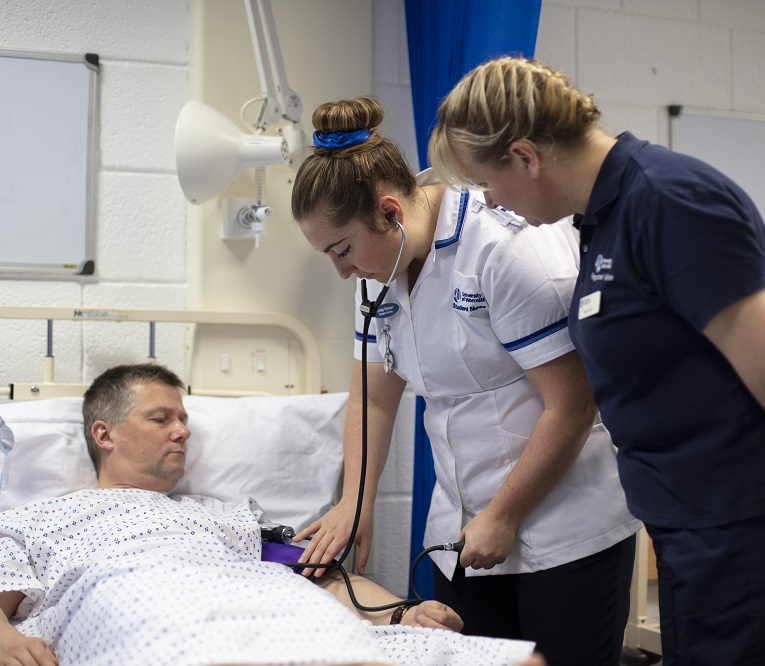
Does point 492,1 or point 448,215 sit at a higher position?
point 492,1

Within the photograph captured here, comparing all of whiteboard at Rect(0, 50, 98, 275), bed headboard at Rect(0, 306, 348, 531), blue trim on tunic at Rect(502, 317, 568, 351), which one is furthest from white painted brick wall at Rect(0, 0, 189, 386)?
blue trim on tunic at Rect(502, 317, 568, 351)

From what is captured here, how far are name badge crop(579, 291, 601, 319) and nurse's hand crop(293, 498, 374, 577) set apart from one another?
641mm

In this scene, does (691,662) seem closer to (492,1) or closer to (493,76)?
(493,76)

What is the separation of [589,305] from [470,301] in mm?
286

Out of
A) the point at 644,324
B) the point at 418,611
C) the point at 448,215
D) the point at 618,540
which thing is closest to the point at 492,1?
the point at 448,215

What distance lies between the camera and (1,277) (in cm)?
206

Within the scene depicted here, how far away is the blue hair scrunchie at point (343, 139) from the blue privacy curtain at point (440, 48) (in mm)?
447

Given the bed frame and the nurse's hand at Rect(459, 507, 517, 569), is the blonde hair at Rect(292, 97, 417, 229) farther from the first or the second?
the bed frame

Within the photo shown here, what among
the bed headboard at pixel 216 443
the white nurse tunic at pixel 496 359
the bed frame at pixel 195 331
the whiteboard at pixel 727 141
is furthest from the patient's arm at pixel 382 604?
the whiteboard at pixel 727 141

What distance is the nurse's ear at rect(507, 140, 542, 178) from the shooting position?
103 centimetres

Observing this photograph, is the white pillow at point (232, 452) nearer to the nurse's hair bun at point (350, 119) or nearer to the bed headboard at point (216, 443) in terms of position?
the bed headboard at point (216, 443)

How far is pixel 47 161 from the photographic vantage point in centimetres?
209

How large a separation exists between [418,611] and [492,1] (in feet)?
3.74

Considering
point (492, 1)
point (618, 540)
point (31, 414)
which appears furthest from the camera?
point (31, 414)
